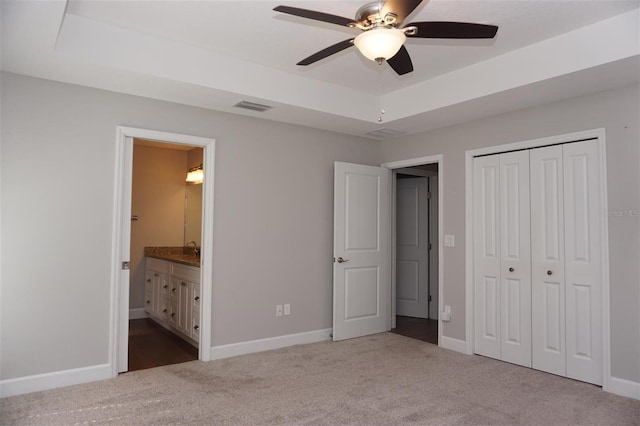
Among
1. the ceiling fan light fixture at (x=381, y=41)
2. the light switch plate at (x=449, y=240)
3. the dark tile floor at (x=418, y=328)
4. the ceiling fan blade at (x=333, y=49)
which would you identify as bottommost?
the dark tile floor at (x=418, y=328)

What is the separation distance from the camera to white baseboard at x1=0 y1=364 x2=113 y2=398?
10.4ft

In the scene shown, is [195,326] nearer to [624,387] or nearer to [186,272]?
[186,272]

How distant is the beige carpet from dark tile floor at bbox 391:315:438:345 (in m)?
0.97

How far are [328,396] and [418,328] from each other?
2.69 meters

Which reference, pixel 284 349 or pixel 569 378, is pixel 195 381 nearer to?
pixel 284 349

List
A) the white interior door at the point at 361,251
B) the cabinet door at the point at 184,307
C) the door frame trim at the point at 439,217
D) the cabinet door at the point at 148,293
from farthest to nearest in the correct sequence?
the cabinet door at the point at 148,293
the white interior door at the point at 361,251
the door frame trim at the point at 439,217
the cabinet door at the point at 184,307

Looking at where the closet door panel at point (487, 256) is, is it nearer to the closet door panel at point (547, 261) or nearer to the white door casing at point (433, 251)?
the closet door panel at point (547, 261)

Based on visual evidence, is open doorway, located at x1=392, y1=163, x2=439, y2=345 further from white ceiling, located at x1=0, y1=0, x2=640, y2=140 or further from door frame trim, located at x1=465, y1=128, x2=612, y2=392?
white ceiling, located at x1=0, y1=0, x2=640, y2=140

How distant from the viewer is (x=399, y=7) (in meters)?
2.12

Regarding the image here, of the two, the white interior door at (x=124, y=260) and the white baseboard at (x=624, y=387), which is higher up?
the white interior door at (x=124, y=260)

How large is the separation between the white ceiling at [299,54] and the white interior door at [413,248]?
6.81 feet

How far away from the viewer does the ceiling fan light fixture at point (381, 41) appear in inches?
87.1

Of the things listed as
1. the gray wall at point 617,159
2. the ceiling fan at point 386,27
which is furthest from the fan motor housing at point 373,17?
the gray wall at point 617,159

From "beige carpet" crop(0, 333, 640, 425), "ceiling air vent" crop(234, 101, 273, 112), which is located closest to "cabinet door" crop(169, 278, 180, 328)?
"beige carpet" crop(0, 333, 640, 425)
